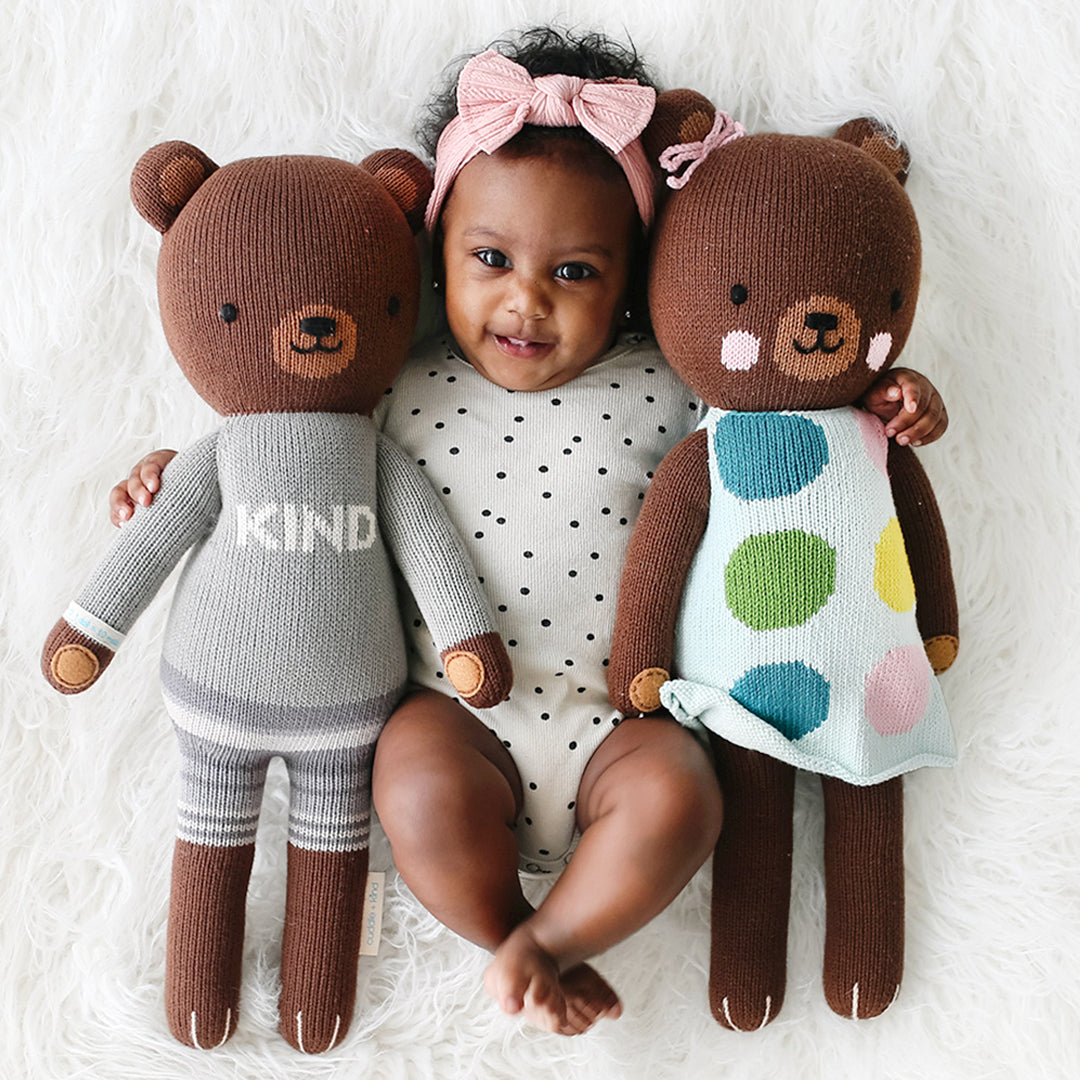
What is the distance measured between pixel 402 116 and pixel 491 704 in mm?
654

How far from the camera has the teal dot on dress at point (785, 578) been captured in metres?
1.06

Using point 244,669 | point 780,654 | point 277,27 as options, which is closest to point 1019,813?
point 780,654

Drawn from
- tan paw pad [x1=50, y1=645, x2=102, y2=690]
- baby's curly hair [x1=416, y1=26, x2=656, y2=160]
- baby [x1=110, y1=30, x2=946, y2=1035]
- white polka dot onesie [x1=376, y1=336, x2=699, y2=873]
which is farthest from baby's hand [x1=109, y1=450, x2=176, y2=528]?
baby's curly hair [x1=416, y1=26, x2=656, y2=160]

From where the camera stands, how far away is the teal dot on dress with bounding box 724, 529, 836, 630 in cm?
106

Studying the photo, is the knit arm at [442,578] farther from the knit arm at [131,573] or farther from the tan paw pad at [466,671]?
the knit arm at [131,573]

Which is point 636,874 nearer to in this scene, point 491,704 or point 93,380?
point 491,704

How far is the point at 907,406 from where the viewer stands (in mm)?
1105

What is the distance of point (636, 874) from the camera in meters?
0.98

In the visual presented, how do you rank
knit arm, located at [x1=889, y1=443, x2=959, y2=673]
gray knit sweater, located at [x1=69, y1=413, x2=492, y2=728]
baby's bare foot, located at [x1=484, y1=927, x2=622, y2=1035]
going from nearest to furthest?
baby's bare foot, located at [x1=484, y1=927, x2=622, y2=1035] < gray knit sweater, located at [x1=69, y1=413, x2=492, y2=728] < knit arm, located at [x1=889, y1=443, x2=959, y2=673]

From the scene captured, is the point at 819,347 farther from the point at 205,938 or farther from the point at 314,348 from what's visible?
the point at 205,938

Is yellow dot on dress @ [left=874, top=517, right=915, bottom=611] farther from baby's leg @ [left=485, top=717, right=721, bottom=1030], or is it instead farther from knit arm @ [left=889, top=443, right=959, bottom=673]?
baby's leg @ [left=485, top=717, right=721, bottom=1030]

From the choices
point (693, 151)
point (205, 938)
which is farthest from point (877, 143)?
point (205, 938)

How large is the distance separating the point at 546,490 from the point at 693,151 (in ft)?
1.16

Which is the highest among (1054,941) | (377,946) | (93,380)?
(93,380)
